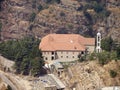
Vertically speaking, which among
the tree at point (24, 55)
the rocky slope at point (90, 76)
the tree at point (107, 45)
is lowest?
the rocky slope at point (90, 76)

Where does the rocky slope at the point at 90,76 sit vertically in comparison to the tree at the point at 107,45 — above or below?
below

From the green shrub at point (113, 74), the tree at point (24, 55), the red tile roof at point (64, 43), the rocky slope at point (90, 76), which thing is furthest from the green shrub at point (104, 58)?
the tree at point (24, 55)

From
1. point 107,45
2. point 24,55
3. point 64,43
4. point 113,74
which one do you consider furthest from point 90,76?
point 64,43

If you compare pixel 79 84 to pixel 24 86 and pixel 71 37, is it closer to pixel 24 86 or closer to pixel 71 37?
pixel 24 86

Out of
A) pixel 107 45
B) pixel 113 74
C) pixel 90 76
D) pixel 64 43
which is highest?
pixel 107 45

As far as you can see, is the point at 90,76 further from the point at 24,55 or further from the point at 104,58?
the point at 24,55

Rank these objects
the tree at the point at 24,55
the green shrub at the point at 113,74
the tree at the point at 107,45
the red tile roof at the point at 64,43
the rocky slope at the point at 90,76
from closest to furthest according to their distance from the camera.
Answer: the rocky slope at the point at 90,76 < the green shrub at the point at 113,74 < the tree at the point at 24,55 < the tree at the point at 107,45 < the red tile roof at the point at 64,43

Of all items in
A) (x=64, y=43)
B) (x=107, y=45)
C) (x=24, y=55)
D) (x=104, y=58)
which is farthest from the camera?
(x=64, y=43)

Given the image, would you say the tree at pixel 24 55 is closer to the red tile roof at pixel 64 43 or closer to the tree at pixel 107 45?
the red tile roof at pixel 64 43
